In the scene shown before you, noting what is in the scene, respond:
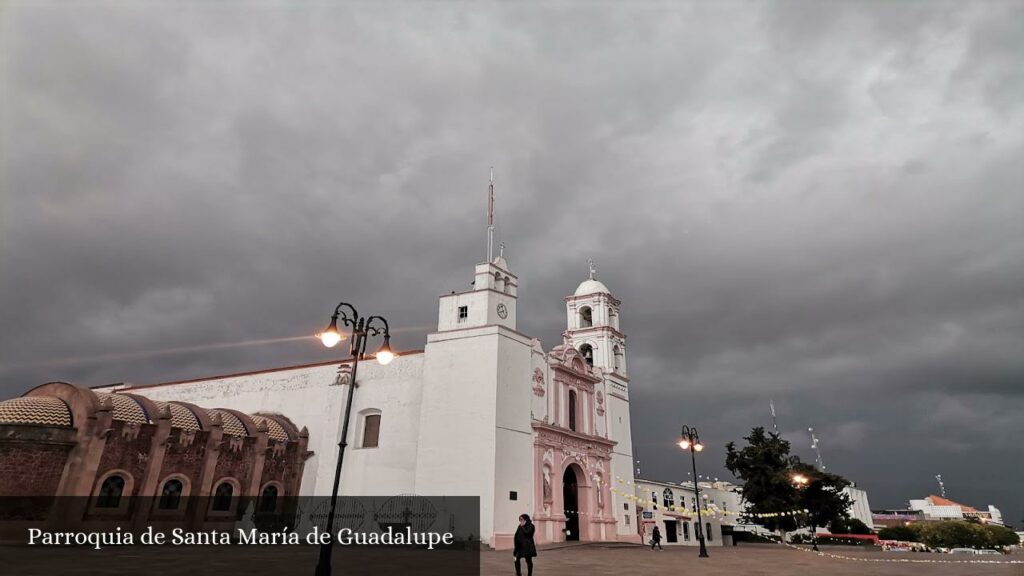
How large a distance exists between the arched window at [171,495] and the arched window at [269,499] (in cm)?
446

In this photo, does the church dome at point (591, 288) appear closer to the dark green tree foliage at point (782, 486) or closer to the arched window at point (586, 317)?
the arched window at point (586, 317)

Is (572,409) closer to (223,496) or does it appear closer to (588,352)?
(588,352)

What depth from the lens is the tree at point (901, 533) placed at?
42812 millimetres

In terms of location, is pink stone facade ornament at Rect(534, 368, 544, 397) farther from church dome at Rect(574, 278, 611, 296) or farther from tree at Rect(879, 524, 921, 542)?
tree at Rect(879, 524, 921, 542)

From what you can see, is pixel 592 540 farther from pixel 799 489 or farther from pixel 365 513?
pixel 799 489

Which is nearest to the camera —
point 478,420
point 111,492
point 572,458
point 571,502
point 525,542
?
point 525,542

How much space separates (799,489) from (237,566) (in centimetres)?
4269

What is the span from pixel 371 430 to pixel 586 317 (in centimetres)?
1910

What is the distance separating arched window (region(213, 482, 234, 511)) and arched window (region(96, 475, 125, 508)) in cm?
425

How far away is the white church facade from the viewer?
94.1ft

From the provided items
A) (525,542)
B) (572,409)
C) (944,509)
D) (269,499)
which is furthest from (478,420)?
(944,509)

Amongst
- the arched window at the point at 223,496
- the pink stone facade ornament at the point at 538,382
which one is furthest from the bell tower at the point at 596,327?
the arched window at the point at 223,496

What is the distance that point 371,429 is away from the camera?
33031 mm

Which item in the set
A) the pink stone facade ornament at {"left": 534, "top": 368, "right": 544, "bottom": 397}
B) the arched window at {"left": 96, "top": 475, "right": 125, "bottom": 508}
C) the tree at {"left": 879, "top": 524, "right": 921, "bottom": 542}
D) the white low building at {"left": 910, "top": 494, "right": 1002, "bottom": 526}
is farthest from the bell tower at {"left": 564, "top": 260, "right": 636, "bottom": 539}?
the white low building at {"left": 910, "top": 494, "right": 1002, "bottom": 526}
